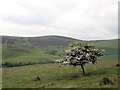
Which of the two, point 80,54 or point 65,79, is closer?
point 65,79

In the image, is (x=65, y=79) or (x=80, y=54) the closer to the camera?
(x=65, y=79)

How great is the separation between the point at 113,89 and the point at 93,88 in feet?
9.59

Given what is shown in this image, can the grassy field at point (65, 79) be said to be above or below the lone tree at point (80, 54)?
below

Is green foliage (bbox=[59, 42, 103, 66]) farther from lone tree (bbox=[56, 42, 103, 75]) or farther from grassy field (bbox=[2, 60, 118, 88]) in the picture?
grassy field (bbox=[2, 60, 118, 88])

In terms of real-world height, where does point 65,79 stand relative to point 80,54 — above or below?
below

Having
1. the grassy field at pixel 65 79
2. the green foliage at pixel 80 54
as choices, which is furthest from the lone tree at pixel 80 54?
the grassy field at pixel 65 79

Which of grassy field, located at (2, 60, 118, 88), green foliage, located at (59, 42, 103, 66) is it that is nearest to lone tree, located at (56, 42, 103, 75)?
green foliage, located at (59, 42, 103, 66)

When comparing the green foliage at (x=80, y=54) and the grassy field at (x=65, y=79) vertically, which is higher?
the green foliage at (x=80, y=54)

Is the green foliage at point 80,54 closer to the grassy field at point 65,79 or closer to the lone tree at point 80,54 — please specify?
the lone tree at point 80,54

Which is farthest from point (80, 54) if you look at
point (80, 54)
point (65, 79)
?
point (65, 79)

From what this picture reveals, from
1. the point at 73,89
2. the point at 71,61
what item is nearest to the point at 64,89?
the point at 73,89

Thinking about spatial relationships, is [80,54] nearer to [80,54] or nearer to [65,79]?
[80,54]

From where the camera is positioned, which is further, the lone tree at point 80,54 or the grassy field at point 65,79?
the lone tree at point 80,54

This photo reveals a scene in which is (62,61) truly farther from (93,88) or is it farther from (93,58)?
(93,88)
